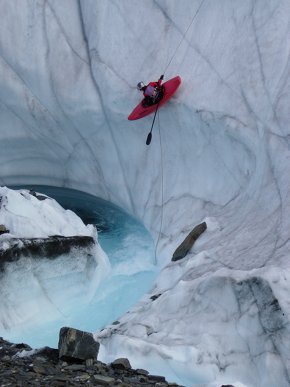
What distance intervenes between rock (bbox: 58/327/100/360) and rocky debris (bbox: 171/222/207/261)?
214 cm

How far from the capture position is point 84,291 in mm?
7180

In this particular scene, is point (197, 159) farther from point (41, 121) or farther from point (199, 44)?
point (41, 121)

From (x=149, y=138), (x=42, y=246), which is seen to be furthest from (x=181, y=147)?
(x=42, y=246)

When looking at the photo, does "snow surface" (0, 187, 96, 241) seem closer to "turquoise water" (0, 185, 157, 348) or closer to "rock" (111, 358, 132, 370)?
"turquoise water" (0, 185, 157, 348)

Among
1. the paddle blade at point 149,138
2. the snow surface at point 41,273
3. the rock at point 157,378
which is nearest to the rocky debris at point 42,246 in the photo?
the snow surface at point 41,273

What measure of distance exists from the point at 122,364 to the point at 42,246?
208cm

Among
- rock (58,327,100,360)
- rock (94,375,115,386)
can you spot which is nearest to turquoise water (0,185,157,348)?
rock (58,327,100,360)

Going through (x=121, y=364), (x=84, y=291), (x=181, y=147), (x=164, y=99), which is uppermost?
(x=164, y=99)

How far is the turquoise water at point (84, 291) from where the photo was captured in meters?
6.58

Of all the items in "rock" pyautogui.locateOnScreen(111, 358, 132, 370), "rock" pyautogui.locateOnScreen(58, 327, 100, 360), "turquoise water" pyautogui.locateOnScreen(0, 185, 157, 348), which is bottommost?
"rock" pyautogui.locateOnScreen(111, 358, 132, 370)

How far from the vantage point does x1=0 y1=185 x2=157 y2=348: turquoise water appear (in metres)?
6.58

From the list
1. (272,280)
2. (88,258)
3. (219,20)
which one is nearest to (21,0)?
(219,20)

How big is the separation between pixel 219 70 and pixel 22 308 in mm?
3513

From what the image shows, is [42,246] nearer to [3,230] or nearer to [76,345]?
[3,230]
